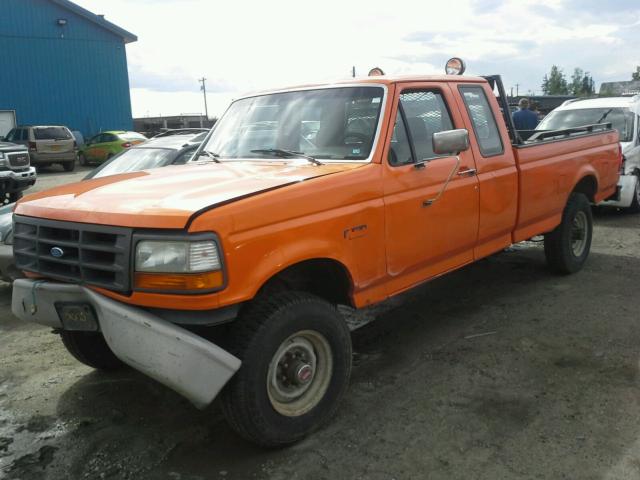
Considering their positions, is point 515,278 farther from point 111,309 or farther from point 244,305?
point 111,309

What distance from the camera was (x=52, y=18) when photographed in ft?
93.9

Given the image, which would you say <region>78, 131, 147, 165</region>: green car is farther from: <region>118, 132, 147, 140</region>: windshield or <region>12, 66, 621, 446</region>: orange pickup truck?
<region>12, 66, 621, 446</region>: orange pickup truck

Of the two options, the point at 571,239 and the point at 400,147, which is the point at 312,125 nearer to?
the point at 400,147

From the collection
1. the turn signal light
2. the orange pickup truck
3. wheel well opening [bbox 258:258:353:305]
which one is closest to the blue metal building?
the orange pickup truck

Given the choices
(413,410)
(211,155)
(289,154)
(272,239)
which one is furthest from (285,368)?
(211,155)

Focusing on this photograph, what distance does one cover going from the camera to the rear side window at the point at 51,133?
73.4 feet

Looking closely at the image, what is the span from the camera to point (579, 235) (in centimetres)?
631

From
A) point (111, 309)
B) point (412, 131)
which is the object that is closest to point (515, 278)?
point (412, 131)

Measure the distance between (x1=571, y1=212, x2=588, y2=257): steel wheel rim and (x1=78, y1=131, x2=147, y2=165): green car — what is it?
20.2 m

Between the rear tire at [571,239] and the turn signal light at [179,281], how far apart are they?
4.25m

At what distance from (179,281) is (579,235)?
495cm

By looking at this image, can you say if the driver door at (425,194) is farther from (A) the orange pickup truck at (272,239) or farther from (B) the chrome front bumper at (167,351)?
(B) the chrome front bumper at (167,351)

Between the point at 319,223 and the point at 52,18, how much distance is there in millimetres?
30499

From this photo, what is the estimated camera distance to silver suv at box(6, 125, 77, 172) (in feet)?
72.4
